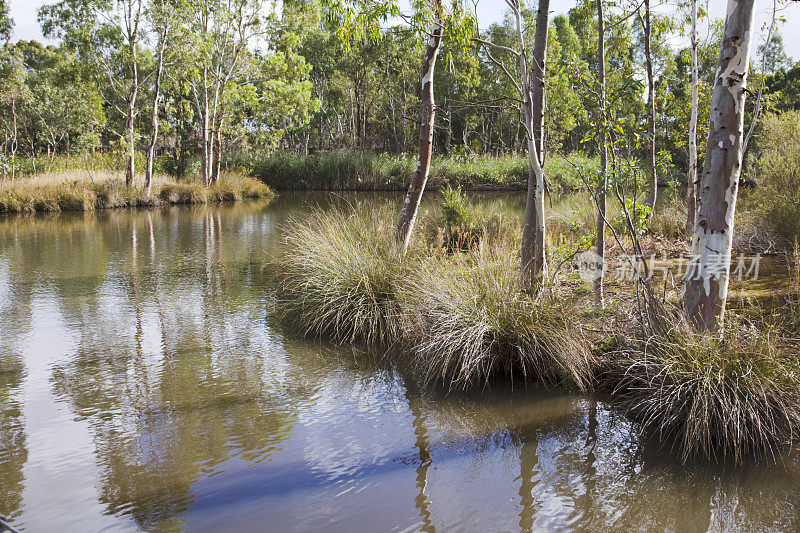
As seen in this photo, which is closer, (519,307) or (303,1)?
(519,307)

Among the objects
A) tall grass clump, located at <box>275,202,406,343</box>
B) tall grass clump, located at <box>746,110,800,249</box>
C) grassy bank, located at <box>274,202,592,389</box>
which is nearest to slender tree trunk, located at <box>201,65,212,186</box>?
grassy bank, located at <box>274,202,592,389</box>

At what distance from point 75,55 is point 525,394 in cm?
2322

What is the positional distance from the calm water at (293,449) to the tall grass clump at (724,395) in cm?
20

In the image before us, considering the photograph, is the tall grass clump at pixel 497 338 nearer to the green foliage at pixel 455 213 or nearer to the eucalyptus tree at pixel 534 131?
the eucalyptus tree at pixel 534 131

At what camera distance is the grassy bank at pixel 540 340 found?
3801 millimetres

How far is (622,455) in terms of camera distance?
3.91 meters

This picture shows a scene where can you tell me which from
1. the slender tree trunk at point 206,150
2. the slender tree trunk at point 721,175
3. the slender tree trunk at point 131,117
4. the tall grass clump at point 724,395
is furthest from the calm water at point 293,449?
the slender tree trunk at point 206,150

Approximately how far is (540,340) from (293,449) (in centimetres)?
216

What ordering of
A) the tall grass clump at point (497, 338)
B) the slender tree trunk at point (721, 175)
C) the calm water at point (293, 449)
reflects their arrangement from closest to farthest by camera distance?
the calm water at point (293, 449)
the slender tree trunk at point (721, 175)
the tall grass clump at point (497, 338)

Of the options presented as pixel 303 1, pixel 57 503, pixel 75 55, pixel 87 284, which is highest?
pixel 303 1

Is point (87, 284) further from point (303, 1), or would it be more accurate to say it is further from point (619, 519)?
point (303, 1)

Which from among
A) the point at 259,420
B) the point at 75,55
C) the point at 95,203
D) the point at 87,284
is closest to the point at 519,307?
the point at 259,420

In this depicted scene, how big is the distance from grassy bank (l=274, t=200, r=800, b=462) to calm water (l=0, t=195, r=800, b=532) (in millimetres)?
236

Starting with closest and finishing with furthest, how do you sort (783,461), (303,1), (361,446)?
(783,461)
(361,446)
(303,1)
